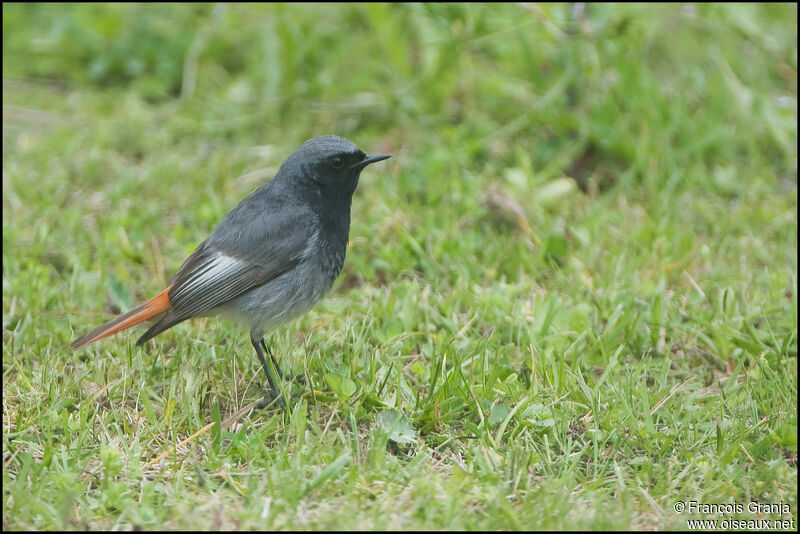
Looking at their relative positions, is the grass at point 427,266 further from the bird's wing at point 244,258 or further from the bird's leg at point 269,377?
the bird's wing at point 244,258

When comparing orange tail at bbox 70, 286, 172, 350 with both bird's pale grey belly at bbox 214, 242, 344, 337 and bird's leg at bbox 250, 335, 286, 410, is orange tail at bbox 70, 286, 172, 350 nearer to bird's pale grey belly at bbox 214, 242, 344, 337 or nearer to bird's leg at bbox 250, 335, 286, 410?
bird's pale grey belly at bbox 214, 242, 344, 337

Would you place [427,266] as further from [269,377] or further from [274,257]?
[269,377]

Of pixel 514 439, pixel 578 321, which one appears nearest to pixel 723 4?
pixel 578 321

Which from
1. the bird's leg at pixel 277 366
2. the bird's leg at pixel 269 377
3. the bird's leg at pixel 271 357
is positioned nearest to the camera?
the bird's leg at pixel 269 377

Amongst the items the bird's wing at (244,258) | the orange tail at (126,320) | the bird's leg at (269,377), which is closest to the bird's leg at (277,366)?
the bird's leg at (269,377)

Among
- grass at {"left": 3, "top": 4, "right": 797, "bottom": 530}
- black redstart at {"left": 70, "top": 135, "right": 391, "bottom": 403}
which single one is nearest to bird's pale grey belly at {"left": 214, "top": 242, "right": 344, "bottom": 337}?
black redstart at {"left": 70, "top": 135, "right": 391, "bottom": 403}

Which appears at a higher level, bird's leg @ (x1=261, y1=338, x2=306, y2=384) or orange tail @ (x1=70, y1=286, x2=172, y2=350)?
orange tail @ (x1=70, y1=286, x2=172, y2=350)

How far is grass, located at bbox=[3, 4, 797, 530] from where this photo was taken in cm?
347

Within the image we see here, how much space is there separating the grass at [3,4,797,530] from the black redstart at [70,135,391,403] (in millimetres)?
236

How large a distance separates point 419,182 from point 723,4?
122 inches

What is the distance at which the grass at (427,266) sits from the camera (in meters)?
3.47

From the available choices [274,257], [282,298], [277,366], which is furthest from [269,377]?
[274,257]

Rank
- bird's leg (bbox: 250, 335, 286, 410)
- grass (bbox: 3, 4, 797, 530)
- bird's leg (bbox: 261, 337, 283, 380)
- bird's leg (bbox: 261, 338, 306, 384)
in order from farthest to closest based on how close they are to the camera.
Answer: bird's leg (bbox: 261, 337, 283, 380) → bird's leg (bbox: 261, 338, 306, 384) → bird's leg (bbox: 250, 335, 286, 410) → grass (bbox: 3, 4, 797, 530)

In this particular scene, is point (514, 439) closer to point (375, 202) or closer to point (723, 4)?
point (375, 202)
